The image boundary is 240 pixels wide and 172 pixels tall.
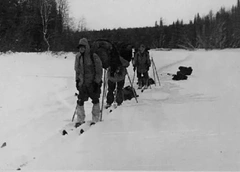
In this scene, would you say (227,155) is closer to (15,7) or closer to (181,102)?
(181,102)

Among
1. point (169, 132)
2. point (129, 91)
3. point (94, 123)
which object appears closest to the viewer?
point (169, 132)

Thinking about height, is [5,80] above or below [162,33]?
below

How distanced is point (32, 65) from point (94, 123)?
1863cm

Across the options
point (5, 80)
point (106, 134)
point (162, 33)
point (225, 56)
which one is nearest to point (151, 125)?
point (106, 134)

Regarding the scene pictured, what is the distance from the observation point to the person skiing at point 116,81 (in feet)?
33.2

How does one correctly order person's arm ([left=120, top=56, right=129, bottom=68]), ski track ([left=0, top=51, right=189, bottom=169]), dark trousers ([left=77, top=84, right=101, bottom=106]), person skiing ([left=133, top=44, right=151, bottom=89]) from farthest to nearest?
person skiing ([left=133, top=44, right=151, bottom=89])
person's arm ([left=120, top=56, right=129, bottom=68])
dark trousers ([left=77, top=84, right=101, bottom=106])
ski track ([left=0, top=51, right=189, bottom=169])

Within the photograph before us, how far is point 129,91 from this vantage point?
11.6 m

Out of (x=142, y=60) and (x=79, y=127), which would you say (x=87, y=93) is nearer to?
(x=79, y=127)

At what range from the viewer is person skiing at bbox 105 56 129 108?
10.1m

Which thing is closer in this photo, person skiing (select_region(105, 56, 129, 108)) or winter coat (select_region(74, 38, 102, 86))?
winter coat (select_region(74, 38, 102, 86))

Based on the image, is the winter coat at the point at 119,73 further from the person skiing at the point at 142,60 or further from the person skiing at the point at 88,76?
the person skiing at the point at 142,60

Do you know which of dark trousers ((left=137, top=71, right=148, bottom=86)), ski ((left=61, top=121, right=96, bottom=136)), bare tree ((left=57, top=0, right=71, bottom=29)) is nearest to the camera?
ski ((left=61, top=121, right=96, bottom=136))

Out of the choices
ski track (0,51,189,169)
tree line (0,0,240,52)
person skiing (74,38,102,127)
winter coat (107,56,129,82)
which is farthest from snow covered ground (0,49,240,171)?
tree line (0,0,240,52)

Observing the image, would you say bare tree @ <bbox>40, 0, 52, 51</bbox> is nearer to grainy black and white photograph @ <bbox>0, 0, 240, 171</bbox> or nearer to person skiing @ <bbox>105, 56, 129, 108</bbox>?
grainy black and white photograph @ <bbox>0, 0, 240, 171</bbox>
